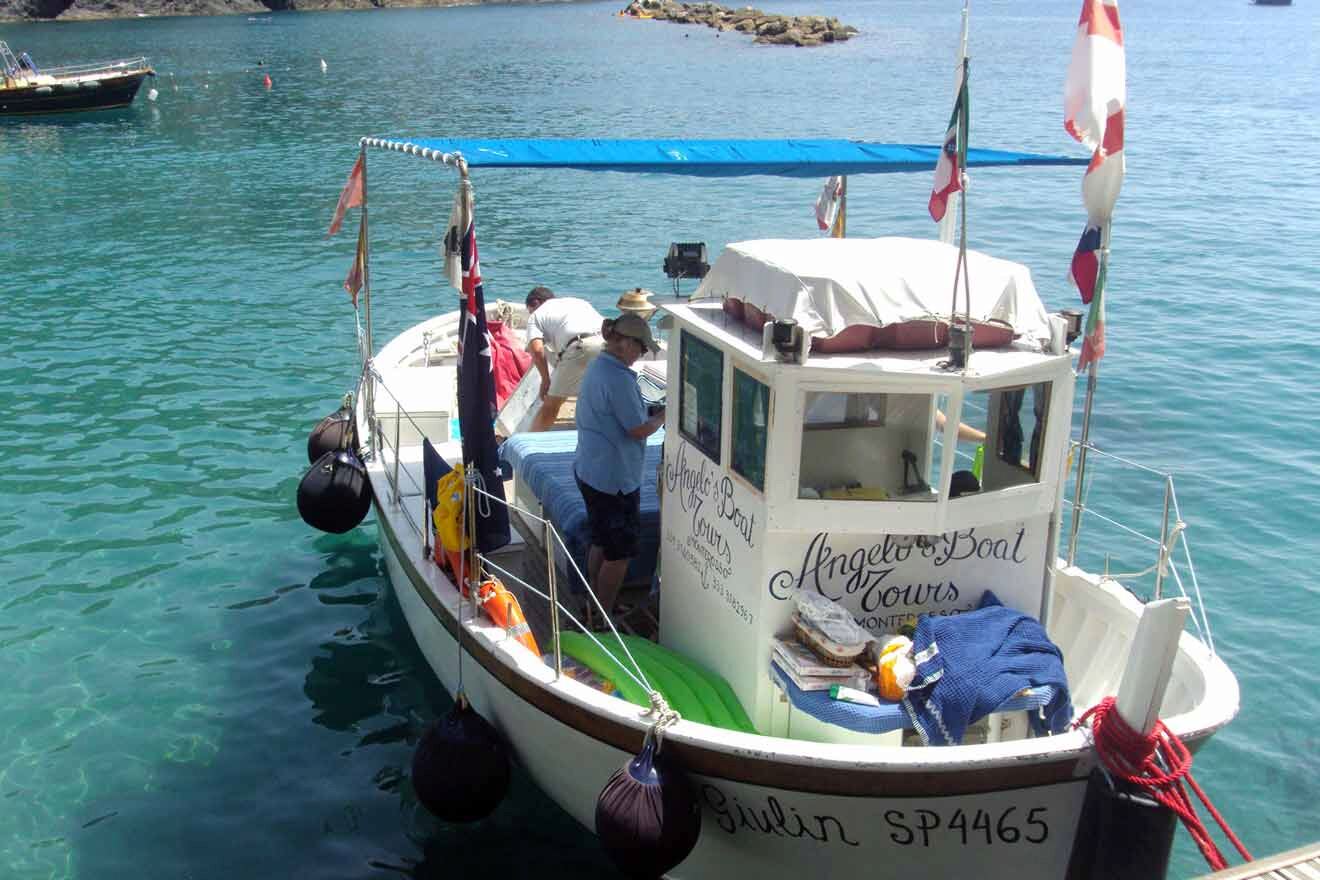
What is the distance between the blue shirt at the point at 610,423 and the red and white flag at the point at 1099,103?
9.31 ft

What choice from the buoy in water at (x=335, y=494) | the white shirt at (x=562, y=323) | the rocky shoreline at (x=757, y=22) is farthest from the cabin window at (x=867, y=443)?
the rocky shoreline at (x=757, y=22)

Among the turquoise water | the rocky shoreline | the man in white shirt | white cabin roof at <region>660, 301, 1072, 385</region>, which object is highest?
the rocky shoreline

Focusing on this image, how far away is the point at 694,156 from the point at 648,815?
4678mm

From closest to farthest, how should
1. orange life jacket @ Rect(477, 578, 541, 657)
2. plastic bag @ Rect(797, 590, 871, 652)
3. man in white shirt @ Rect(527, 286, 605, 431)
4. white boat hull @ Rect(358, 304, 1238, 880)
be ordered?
white boat hull @ Rect(358, 304, 1238, 880)
plastic bag @ Rect(797, 590, 871, 652)
orange life jacket @ Rect(477, 578, 541, 657)
man in white shirt @ Rect(527, 286, 605, 431)

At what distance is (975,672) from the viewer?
20.4 ft

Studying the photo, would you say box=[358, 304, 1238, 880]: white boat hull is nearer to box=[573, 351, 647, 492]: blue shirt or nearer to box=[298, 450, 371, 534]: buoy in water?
box=[573, 351, 647, 492]: blue shirt

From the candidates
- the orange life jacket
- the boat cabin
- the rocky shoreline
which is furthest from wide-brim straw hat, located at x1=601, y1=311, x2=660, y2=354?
the rocky shoreline

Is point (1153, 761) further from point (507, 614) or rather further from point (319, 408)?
point (319, 408)

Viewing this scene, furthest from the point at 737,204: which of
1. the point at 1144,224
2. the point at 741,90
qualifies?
the point at 741,90

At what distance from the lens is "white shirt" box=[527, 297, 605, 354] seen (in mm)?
10438

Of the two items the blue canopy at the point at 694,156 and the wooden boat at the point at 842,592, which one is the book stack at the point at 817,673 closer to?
the wooden boat at the point at 842,592

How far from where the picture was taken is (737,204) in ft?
89.5

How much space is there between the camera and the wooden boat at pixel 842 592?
604 centimetres

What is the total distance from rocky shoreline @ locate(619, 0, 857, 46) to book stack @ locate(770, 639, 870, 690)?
77.8 meters
